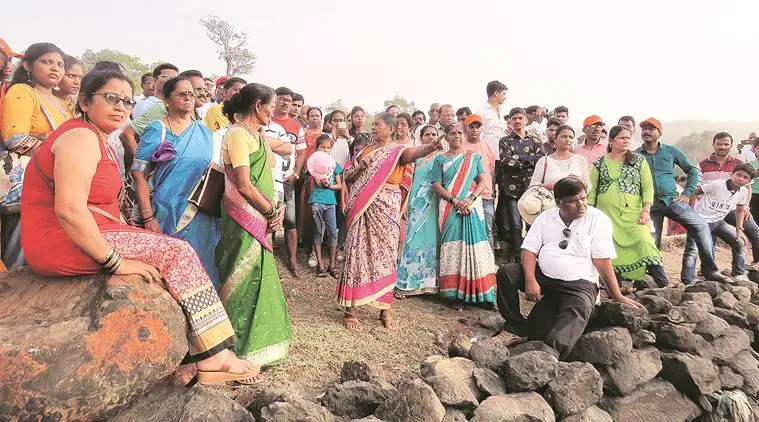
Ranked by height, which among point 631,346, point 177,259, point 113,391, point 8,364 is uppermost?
point 177,259

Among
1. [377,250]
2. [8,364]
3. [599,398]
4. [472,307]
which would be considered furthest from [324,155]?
[8,364]

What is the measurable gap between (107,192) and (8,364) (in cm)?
78

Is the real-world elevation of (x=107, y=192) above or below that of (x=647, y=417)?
above

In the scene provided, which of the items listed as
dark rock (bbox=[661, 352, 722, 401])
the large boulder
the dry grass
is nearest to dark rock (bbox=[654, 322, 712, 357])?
dark rock (bbox=[661, 352, 722, 401])

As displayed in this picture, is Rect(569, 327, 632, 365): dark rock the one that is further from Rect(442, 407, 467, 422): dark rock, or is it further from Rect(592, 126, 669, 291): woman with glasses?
Rect(592, 126, 669, 291): woman with glasses

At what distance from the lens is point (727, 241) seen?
6.38m

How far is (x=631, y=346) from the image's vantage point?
11.6 feet

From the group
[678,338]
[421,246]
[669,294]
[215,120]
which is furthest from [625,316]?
[215,120]

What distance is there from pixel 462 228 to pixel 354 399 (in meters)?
3.04

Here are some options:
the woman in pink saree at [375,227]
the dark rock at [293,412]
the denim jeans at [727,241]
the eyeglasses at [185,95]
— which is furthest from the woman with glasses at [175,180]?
the denim jeans at [727,241]

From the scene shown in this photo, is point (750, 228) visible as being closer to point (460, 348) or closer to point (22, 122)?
point (460, 348)

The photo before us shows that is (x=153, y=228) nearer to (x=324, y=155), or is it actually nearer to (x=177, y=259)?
(x=177, y=259)

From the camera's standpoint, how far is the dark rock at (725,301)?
482 centimetres

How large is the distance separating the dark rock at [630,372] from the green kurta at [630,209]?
1.94 m
